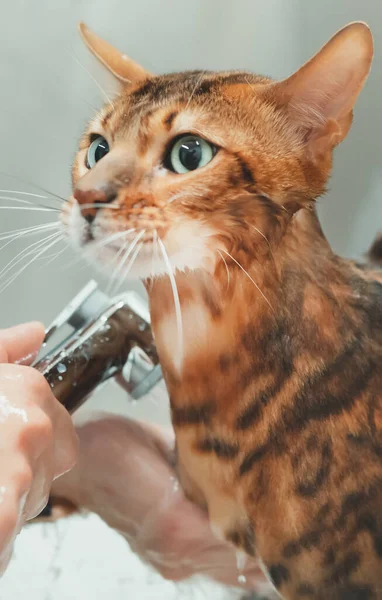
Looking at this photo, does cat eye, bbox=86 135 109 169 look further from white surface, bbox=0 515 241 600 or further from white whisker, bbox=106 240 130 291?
white surface, bbox=0 515 241 600

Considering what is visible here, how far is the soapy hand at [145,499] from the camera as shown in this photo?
52 centimetres

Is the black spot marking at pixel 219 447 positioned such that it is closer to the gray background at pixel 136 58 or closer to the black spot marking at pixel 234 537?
the black spot marking at pixel 234 537

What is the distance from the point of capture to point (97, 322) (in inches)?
20.9

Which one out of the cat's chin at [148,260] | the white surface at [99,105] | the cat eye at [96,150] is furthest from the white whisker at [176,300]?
the white surface at [99,105]

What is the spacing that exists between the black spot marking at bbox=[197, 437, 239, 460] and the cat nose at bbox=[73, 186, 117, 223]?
164mm

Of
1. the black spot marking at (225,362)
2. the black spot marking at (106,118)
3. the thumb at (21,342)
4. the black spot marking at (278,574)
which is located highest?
the black spot marking at (106,118)

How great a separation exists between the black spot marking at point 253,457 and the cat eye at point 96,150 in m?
0.21

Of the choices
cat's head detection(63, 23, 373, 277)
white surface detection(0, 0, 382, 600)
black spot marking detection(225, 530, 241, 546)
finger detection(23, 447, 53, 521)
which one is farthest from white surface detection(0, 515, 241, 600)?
cat's head detection(63, 23, 373, 277)

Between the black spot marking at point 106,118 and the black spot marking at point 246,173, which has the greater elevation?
the black spot marking at point 106,118

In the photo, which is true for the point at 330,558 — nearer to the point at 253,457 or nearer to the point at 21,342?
the point at 253,457

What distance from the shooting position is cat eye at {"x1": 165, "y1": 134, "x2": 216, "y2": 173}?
37 cm

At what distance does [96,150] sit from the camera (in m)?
0.43

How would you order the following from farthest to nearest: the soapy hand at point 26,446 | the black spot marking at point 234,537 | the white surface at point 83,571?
1. the white surface at point 83,571
2. the black spot marking at point 234,537
3. the soapy hand at point 26,446

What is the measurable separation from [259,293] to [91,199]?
4.5 inches
